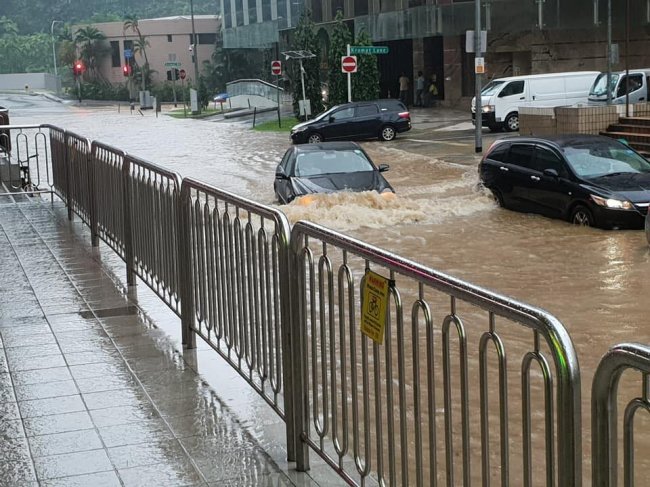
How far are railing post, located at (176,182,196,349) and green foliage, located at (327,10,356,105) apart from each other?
123ft

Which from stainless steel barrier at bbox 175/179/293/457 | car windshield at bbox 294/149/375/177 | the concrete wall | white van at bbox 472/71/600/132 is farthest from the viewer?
the concrete wall

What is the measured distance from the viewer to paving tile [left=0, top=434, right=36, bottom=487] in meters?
5.41

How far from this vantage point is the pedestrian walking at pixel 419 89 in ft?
182

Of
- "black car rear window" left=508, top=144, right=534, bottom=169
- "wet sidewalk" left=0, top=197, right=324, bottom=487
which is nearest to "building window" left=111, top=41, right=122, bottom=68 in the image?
"black car rear window" left=508, top=144, right=534, bottom=169

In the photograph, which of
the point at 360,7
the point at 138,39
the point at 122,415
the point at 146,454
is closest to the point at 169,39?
the point at 138,39

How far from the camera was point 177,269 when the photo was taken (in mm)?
8141

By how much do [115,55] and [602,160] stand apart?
10698cm

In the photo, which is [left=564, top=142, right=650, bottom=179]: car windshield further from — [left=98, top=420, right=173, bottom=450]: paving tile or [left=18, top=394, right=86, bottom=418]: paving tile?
[left=98, top=420, right=173, bottom=450]: paving tile

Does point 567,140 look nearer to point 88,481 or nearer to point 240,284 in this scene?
point 240,284

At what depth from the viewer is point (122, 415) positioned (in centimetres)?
644

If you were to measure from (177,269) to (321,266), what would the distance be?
126 inches

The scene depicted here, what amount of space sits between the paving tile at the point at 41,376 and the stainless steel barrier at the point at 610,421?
4941 mm

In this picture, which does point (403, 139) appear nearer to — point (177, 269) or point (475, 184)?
Result: point (475, 184)

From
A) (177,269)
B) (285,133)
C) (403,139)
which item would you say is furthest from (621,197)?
(285,133)
